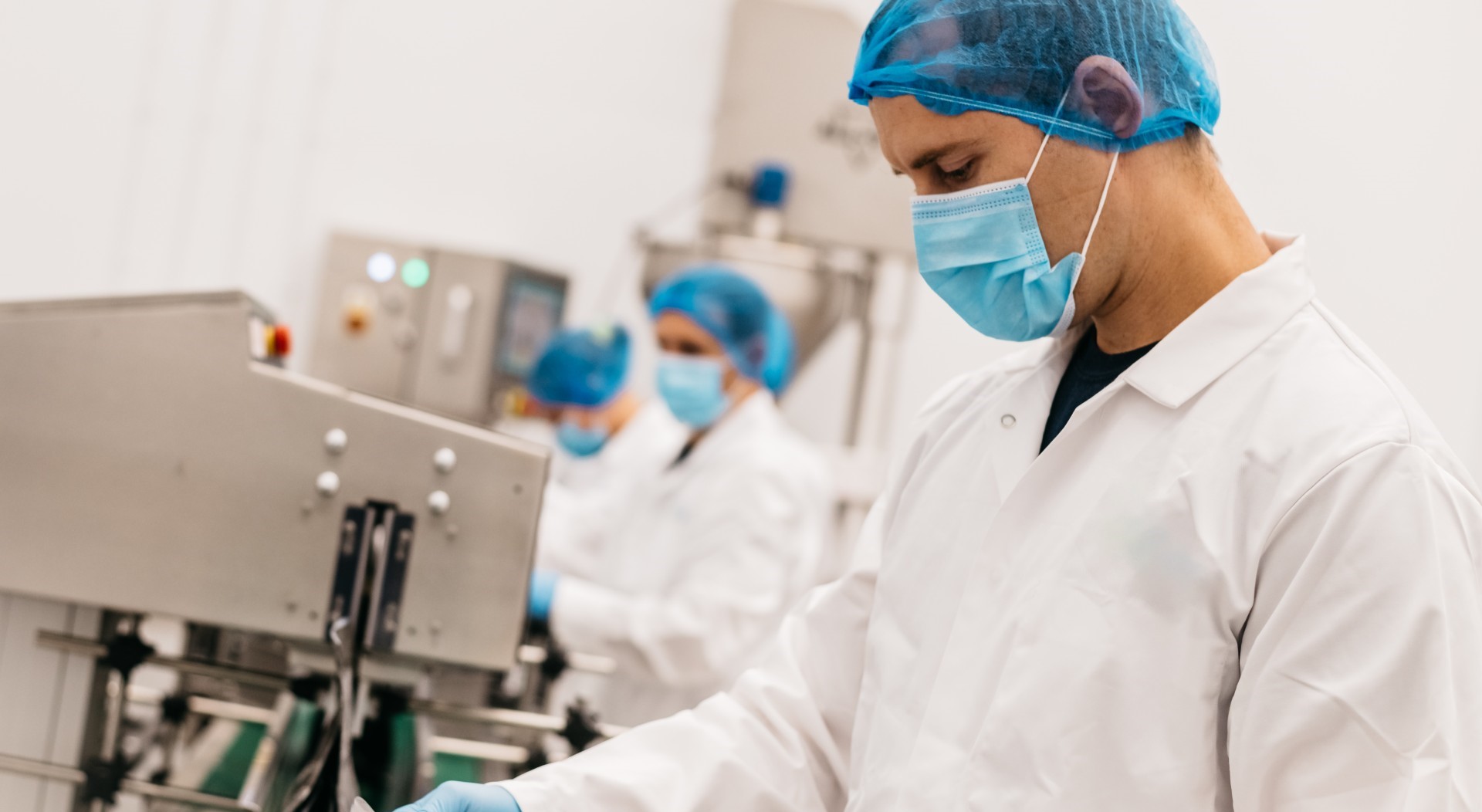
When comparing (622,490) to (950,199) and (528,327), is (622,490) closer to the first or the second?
(528,327)

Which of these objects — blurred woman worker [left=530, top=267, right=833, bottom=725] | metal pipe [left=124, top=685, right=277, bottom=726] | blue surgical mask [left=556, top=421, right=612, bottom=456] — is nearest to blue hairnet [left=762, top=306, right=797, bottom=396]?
blurred woman worker [left=530, top=267, right=833, bottom=725]

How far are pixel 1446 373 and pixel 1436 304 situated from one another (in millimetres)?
68

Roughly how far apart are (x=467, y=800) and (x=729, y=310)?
1.36 metres

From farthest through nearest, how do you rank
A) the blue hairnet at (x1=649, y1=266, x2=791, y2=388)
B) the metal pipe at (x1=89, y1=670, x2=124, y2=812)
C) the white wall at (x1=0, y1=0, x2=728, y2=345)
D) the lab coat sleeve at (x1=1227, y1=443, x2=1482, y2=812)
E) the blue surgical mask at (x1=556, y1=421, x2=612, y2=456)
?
the blue surgical mask at (x1=556, y1=421, x2=612, y2=456) → the white wall at (x1=0, y1=0, x2=728, y2=345) → the blue hairnet at (x1=649, y1=266, x2=791, y2=388) → the metal pipe at (x1=89, y1=670, x2=124, y2=812) → the lab coat sleeve at (x1=1227, y1=443, x2=1482, y2=812)

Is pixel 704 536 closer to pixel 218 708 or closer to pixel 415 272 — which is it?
pixel 218 708

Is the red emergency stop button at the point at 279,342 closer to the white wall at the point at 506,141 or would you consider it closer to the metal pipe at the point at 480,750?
the metal pipe at the point at 480,750

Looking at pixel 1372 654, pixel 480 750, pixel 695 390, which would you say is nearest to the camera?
pixel 1372 654

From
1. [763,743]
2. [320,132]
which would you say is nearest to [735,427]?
[763,743]

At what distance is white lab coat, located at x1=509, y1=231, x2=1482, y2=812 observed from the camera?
0.67 metres

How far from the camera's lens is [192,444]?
3.86 ft

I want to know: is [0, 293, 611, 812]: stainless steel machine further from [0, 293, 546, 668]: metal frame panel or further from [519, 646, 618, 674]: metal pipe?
[519, 646, 618, 674]: metal pipe

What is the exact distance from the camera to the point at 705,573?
187 cm

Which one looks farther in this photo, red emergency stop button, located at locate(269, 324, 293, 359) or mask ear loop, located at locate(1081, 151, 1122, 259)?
red emergency stop button, located at locate(269, 324, 293, 359)

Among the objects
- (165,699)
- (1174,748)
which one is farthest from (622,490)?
(1174,748)
